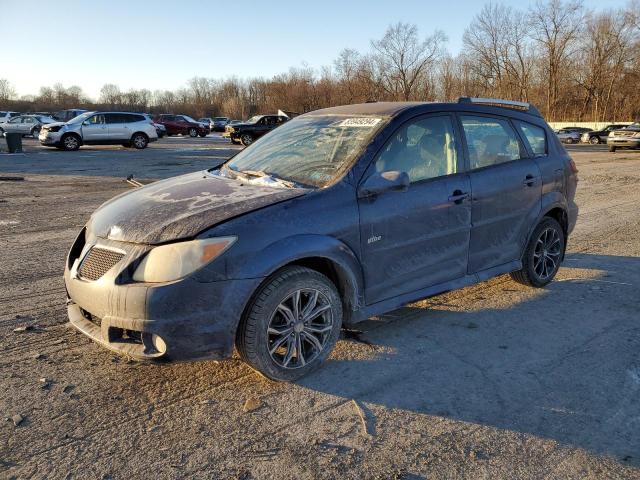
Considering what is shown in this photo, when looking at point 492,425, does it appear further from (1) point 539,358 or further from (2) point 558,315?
(2) point 558,315

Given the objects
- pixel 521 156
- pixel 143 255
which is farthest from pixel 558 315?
pixel 143 255

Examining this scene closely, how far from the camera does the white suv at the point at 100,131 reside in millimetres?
24109

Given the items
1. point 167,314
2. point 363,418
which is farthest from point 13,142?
point 363,418

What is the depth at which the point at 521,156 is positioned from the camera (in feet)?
15.8

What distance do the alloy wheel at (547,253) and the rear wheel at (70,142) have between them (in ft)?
78.6

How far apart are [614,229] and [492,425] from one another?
604 centimetres

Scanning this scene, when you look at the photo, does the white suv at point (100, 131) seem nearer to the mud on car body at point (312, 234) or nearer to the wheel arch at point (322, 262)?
the mud on car body at point (312, 234)

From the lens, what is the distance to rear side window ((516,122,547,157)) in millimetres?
4961

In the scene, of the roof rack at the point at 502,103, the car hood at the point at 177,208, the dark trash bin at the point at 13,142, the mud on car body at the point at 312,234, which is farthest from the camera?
the dark trash bin at the point at 13,142

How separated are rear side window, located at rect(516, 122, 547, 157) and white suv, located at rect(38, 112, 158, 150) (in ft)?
77.6

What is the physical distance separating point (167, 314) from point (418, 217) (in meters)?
1.88

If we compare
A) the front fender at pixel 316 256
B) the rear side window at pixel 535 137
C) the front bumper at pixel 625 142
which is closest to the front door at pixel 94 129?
the rear side window at pixel 535 137

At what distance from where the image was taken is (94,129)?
24953 millimetres

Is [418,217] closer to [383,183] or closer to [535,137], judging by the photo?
[383,183]
